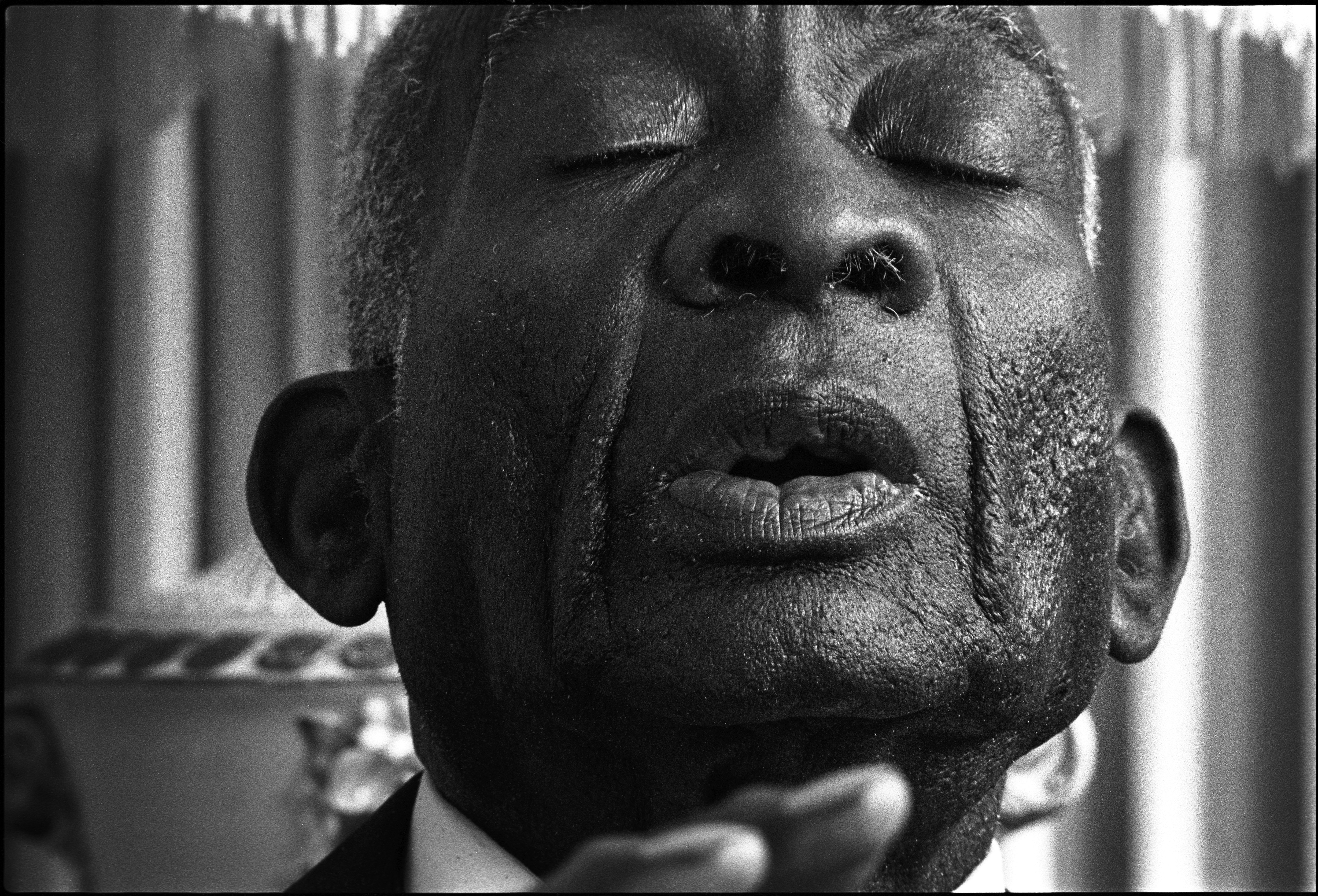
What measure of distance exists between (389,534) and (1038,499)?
1.09ft

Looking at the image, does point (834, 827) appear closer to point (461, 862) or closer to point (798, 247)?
point (798, 247)

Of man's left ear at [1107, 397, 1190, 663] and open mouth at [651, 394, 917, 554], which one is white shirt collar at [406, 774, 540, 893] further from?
man's left ear at [1107, 397, 1190, 663]

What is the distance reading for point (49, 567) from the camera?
2.08m

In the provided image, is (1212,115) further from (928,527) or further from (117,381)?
(117,381)

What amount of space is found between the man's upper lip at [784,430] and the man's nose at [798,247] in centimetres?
5

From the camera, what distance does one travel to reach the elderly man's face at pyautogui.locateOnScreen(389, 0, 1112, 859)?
0.71 m

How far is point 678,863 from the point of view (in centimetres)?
46

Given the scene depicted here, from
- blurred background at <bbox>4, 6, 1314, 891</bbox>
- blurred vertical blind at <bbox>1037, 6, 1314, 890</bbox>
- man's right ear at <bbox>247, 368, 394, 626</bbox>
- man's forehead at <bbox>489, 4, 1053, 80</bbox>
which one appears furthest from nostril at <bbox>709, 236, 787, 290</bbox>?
blurred vertical blind at <bbox>1037, 6, 1314, 890</bbox>

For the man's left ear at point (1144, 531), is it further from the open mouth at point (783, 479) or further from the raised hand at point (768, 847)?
the raised hand at point (768, 847)

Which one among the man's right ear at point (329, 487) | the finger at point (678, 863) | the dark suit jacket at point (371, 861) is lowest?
the dark suit jacket at point (371, 861)

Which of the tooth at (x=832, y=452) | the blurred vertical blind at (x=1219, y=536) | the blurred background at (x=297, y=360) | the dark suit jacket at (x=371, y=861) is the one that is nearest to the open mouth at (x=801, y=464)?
the tooth at (x=832, y=452)

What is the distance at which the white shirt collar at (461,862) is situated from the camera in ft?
2.82

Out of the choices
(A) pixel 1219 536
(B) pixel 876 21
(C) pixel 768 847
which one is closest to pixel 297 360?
(A) pixel 1219 536

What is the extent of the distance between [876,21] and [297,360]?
126 cm
